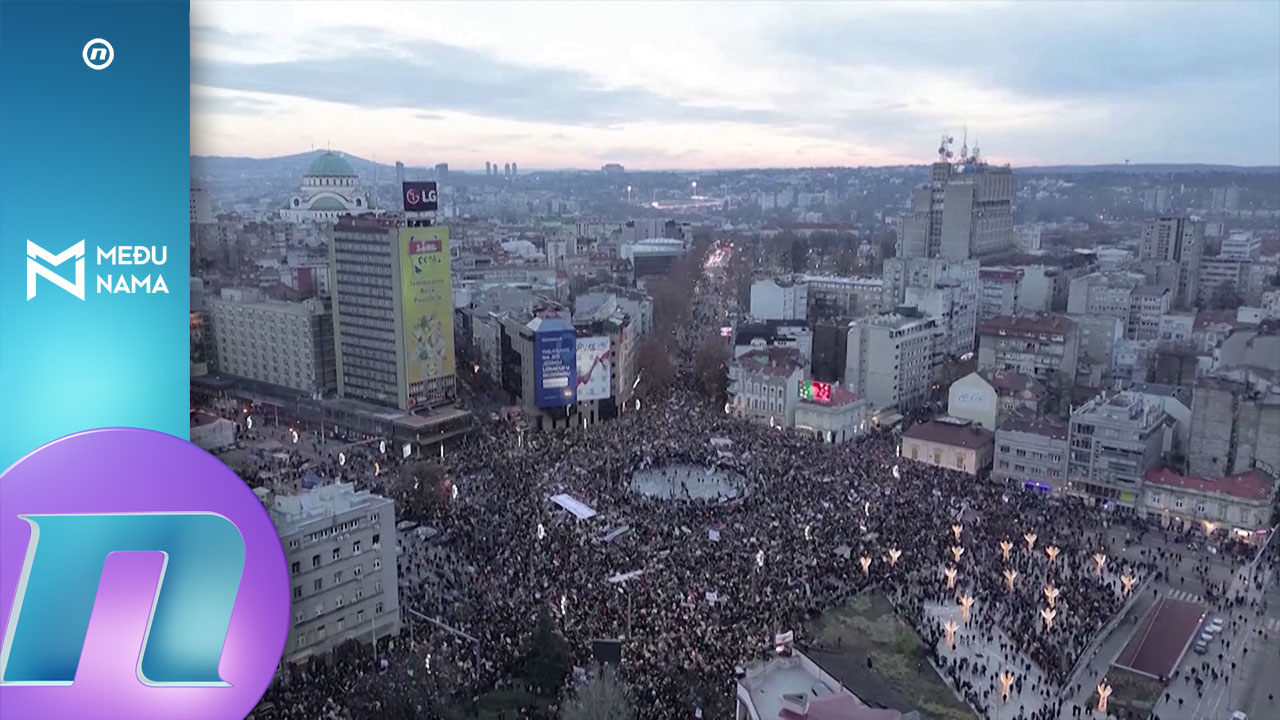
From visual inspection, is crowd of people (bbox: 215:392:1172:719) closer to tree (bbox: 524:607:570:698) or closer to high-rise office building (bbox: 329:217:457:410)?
tree (bbox: 524:607:570:698)

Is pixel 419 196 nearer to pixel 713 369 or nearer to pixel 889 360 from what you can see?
pixel 713 369

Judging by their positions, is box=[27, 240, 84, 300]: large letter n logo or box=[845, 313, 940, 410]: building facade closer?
box=[27, 240, 84, 300]: large letter n logo

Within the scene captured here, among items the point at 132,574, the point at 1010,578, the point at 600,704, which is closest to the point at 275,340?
the point at 600,704

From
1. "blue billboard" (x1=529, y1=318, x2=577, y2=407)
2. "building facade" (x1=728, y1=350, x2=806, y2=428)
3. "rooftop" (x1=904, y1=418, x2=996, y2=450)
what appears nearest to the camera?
"rooftop" (x1=904, y1=418, x2=996, y2=450)

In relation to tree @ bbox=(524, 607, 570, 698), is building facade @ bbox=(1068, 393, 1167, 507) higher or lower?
higher

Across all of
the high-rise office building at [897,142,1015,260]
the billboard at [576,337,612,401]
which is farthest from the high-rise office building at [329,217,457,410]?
the high-rise office building at [897,142,1015,260]
